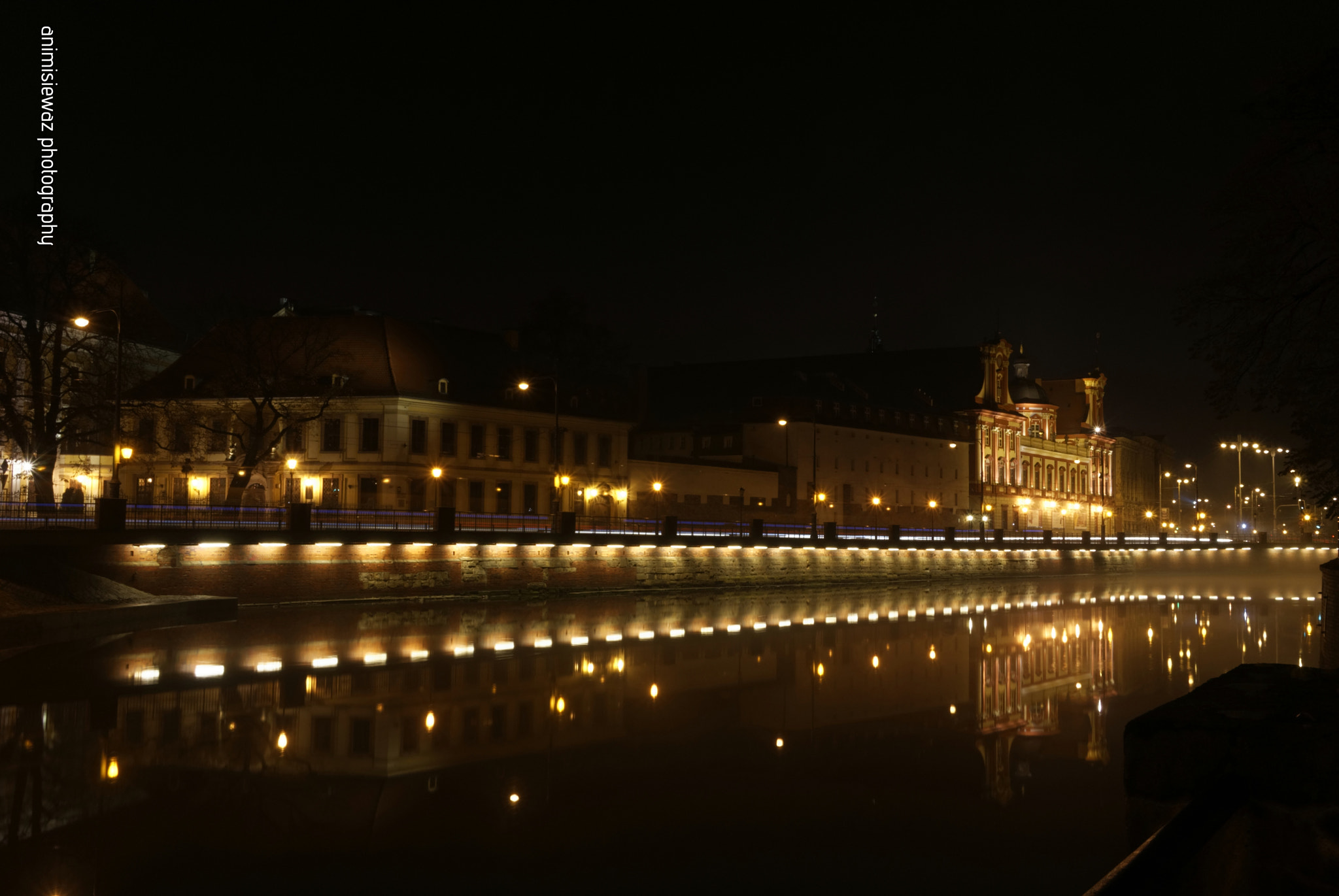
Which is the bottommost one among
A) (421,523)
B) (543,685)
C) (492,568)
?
(543,685)

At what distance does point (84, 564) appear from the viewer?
3694 cm

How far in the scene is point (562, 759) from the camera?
1667 cm

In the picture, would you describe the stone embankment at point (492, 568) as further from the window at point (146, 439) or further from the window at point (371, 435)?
the window at point (146, 439)

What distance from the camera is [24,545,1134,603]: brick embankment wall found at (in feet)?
126

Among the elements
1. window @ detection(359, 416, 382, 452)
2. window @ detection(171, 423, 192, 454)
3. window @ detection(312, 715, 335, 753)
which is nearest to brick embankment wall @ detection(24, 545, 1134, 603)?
window @ detection(359, 416, 382, 452)

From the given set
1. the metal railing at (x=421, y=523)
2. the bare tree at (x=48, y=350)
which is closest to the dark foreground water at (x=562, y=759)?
the metal railing at (x=421, y=523)

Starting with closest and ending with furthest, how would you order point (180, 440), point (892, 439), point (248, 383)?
point (248, 383)
point (180, 440)
point (892, 439)

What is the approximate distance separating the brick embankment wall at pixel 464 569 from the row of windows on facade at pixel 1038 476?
49473 millimetres

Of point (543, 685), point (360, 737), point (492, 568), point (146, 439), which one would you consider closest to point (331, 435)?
point (146, 439)

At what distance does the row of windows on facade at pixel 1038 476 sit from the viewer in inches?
4628

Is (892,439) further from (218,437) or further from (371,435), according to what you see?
(218,437)

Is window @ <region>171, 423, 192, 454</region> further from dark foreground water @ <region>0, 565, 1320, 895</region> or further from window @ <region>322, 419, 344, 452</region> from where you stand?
dark foreground water @ <region>0, 565, 1320, 895</region>

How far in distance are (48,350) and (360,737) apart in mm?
36266

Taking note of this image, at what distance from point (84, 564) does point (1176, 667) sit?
98.1 feet
